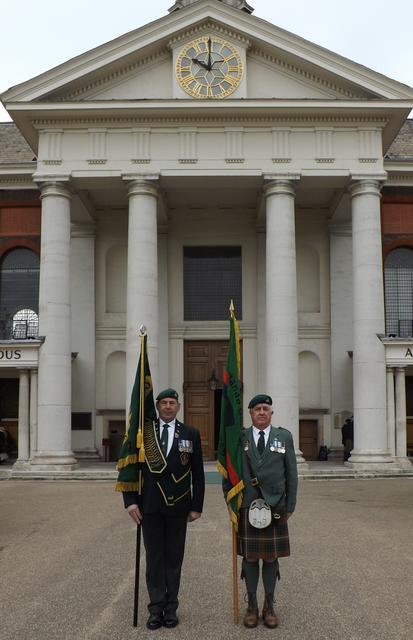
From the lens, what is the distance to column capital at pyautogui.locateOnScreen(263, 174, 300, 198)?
27.0 meters

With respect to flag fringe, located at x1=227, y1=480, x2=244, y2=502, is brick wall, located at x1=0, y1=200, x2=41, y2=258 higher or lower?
higher

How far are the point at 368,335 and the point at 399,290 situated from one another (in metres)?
6.02

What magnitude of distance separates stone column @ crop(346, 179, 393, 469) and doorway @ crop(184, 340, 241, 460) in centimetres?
676

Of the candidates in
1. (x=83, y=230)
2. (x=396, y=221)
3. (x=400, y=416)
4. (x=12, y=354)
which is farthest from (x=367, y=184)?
(x=12, y=354)

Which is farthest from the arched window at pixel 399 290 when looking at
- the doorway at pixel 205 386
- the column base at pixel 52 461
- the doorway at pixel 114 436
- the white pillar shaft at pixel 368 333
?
the column base at pixel 52 461

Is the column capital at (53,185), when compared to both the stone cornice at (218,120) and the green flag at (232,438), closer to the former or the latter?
the stone cornice at (218,120)

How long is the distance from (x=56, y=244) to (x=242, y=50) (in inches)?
371

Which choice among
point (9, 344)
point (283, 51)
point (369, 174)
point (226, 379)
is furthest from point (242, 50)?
point (226, 379)

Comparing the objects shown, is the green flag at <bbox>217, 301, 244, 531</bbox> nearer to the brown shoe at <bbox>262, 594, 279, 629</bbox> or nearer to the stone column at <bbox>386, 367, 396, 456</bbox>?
the brown shoe at <bbox>262, 594, 279, 629</bbox>

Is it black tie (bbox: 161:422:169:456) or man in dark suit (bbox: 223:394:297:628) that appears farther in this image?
black tie (bbox: 161:422:169:456)

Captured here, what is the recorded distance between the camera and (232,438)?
7816mm

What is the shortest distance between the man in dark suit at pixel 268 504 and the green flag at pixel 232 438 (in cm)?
8

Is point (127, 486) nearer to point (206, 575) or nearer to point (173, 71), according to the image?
point (206, 575)

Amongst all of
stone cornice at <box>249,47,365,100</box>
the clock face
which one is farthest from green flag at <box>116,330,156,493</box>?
stone cornice at <box>249,47,365,100</box>
